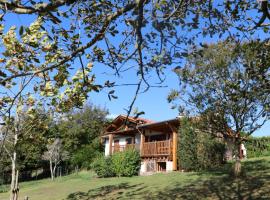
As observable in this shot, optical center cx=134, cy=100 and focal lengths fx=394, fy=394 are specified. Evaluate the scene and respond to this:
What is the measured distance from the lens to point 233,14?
7.25 m

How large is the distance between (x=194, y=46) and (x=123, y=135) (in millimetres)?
35265

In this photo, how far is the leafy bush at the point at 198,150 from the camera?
25734 mm

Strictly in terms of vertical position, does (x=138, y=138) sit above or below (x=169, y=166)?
above

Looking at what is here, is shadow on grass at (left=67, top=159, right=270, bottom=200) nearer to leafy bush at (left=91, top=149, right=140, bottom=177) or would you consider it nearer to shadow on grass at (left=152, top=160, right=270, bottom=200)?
shadow on grass at (left=152, top=160, right=270, bottom=200)

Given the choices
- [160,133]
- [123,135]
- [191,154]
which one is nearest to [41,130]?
[191,154]

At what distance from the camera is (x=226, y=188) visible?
16188 mm

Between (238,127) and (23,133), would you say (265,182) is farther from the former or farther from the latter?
(23,133)

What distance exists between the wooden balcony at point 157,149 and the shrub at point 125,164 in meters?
1.47

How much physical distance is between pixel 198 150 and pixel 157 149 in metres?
7.20

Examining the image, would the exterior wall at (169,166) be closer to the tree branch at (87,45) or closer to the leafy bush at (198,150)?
the leafy bush at (198,150)

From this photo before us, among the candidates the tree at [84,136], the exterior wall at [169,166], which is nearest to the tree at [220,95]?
the exterior wall at [169,166]

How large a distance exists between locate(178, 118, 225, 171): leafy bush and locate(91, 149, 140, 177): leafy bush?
527 centimetres

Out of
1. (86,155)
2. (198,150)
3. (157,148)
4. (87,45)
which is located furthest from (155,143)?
(87,45)

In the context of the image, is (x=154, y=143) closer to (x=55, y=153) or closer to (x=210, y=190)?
(x=55, y=153)
